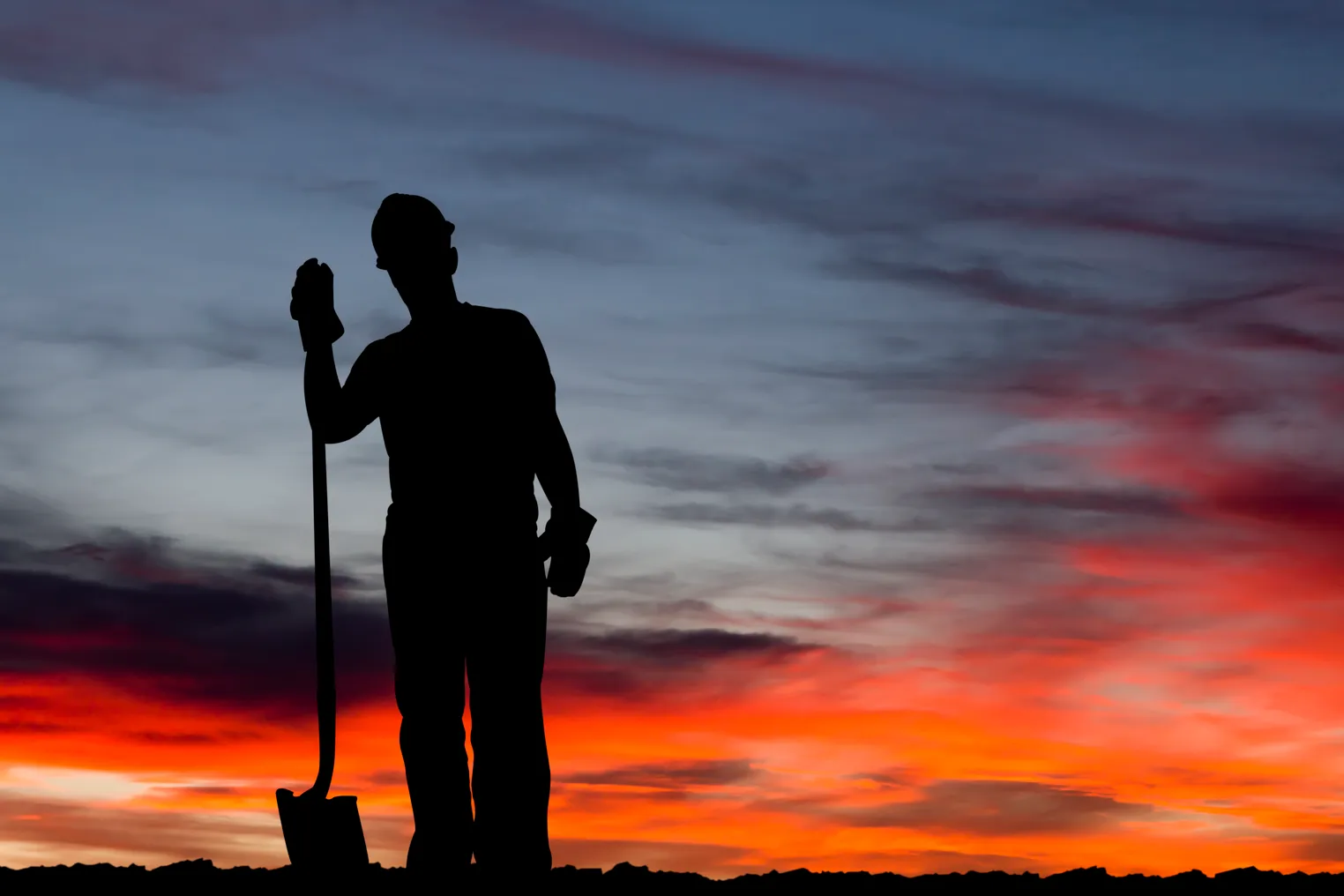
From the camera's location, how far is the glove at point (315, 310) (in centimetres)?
888

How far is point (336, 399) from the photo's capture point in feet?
28.9

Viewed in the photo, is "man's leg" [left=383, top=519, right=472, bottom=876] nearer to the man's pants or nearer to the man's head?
the man's pants

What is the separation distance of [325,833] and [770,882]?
263 cm

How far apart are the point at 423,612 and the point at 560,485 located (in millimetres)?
939

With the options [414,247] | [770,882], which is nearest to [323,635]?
[414,247]

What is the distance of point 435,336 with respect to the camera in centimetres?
849

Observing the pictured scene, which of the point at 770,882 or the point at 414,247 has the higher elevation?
the point at 414,247

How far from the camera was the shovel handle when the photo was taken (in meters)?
8.63

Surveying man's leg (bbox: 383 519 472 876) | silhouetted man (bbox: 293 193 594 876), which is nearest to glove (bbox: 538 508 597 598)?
silhouetted man (bbox: 293 193 594 876)

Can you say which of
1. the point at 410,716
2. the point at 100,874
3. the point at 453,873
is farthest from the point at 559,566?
the point at 100,874

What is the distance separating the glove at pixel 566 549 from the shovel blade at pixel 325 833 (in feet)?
5.05

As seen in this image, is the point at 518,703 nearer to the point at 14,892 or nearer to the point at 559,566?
the point at 559,566

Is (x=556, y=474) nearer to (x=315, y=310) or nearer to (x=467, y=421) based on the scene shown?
(x=467, y=421)

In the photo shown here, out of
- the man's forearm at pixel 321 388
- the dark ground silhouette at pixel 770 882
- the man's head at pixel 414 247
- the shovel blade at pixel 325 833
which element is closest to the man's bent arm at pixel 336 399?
the man's forearm at pixel 321 388
